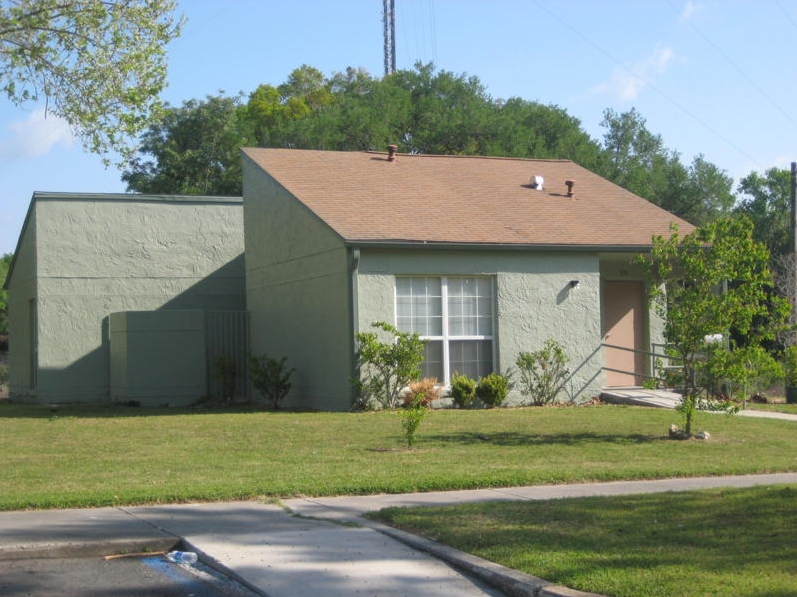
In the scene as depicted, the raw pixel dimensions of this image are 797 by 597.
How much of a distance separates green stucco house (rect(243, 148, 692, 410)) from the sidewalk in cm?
924

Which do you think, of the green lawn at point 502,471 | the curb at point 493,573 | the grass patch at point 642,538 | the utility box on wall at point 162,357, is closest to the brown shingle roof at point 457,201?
the green lawn at point 502,471

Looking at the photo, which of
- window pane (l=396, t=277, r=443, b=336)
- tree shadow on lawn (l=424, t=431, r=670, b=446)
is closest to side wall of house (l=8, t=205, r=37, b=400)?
window pane (l=396, t=277, r=443, b=336)

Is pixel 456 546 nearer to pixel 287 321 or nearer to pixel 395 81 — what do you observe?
→ pixel 287 321

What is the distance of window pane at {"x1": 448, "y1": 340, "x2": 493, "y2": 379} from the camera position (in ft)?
65.2

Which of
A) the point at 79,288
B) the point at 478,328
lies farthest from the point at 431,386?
the point at 79,288

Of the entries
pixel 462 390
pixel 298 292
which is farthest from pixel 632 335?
pixel 298 292

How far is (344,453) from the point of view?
13.3 metres

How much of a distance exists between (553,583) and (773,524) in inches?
95.0

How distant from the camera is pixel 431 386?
62.7 feet

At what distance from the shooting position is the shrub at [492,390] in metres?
19.5

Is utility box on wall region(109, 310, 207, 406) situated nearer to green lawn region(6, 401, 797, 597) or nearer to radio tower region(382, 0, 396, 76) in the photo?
green lawn region(6, 401, 797, 597)

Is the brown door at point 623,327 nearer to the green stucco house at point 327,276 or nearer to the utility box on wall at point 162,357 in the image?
the green stucco house at point 327,276

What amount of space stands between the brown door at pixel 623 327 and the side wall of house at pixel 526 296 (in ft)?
4.76

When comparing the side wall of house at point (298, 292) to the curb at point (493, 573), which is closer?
the curb at point (493, 573)
